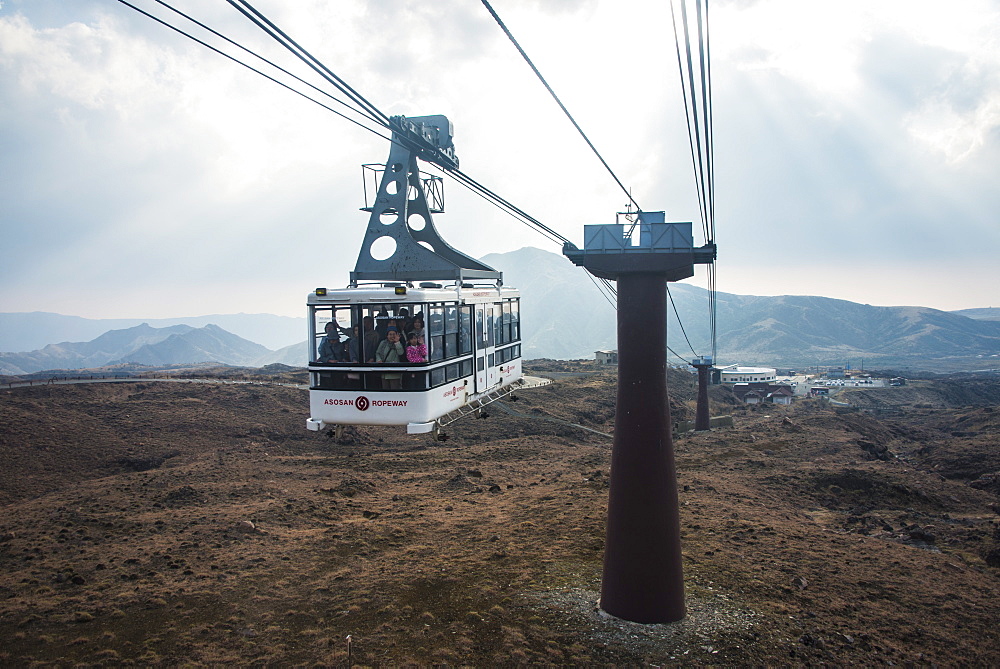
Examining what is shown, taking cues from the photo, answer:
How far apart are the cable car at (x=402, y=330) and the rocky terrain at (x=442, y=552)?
611 cm

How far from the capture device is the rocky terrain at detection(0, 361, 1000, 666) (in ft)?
56.0

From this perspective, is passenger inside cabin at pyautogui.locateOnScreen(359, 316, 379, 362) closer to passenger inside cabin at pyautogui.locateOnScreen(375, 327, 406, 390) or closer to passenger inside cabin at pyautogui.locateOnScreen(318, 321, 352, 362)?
passenger inside cabin at pyautogui.locateOnScreen(375, 327, 406, 390)

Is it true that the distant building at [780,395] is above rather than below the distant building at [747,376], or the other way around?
below

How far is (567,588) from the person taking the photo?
20203mm

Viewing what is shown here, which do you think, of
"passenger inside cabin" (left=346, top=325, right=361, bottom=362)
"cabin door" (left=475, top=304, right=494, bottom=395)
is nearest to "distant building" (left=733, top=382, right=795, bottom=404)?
"cabin door" (left=475, top=304, right=494, bottom=395)

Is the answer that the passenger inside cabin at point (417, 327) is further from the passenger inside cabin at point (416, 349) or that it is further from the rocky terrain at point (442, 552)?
the rocky terrain at point (442, 552)

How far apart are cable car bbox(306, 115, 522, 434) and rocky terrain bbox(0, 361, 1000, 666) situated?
6112mm

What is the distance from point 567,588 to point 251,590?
1010 cm

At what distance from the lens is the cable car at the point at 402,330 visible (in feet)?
53.3

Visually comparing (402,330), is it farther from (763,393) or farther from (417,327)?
(763,393)

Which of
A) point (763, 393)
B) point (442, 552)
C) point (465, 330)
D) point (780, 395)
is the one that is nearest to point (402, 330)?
point (465, 330)

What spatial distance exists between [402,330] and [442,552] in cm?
1125

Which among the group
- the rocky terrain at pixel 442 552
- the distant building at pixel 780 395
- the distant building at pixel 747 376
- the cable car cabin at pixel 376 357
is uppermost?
the cable car cabin at pixel 376 357

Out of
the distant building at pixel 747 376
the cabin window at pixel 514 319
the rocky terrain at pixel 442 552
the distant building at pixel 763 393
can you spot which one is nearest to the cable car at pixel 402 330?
the cabin window at pixel 514 319
